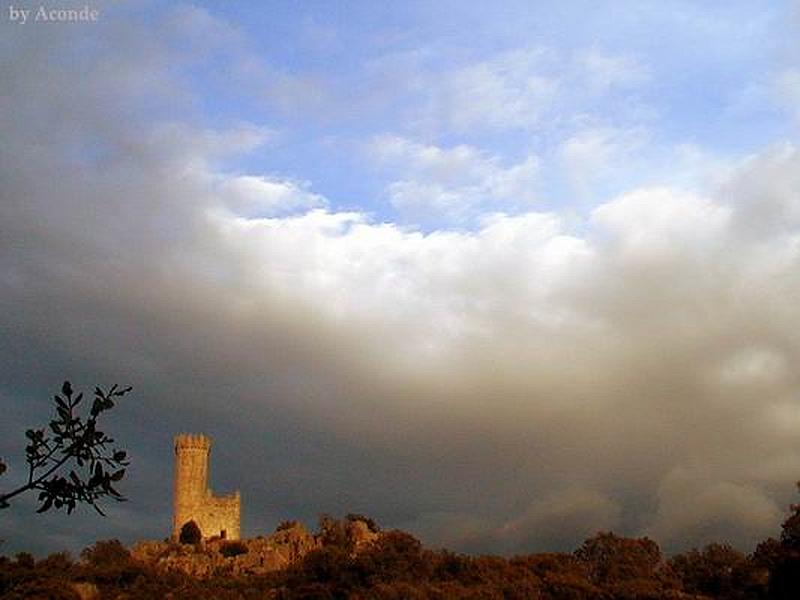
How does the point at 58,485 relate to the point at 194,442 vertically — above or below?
below

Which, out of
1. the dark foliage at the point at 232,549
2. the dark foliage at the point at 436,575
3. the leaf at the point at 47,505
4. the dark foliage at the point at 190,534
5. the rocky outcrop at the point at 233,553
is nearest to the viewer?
the leaf at the point at 47,505

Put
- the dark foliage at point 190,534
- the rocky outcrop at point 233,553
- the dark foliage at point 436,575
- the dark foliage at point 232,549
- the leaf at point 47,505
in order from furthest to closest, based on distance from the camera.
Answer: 1. the dark foliage at point 190,534
2. the dark foliage at point 232,549
3. the rocky outcrop at point 233,553
4. the dark foliage at point 436,575
5. the leaf at point 47,505

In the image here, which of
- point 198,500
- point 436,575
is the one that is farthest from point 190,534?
point 436,575

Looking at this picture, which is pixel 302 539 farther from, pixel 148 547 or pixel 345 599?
pixel 345 599

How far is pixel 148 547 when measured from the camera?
372 ft

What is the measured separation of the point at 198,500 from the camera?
408ft

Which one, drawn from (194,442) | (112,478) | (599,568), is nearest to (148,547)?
(194,442)

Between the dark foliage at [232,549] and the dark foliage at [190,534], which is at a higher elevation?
the dark foliage at [190,534]

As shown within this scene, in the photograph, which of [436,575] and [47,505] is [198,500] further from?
[47,505]

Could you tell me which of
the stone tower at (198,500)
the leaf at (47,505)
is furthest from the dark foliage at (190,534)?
the leaf at (47,505)

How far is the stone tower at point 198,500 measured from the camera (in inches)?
4820

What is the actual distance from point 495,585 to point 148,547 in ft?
149

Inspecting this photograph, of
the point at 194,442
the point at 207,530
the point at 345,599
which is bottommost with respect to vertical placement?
the point at 345,599

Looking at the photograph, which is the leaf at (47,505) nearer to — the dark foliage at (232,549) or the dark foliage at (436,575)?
the dark foliage at (436,575)
